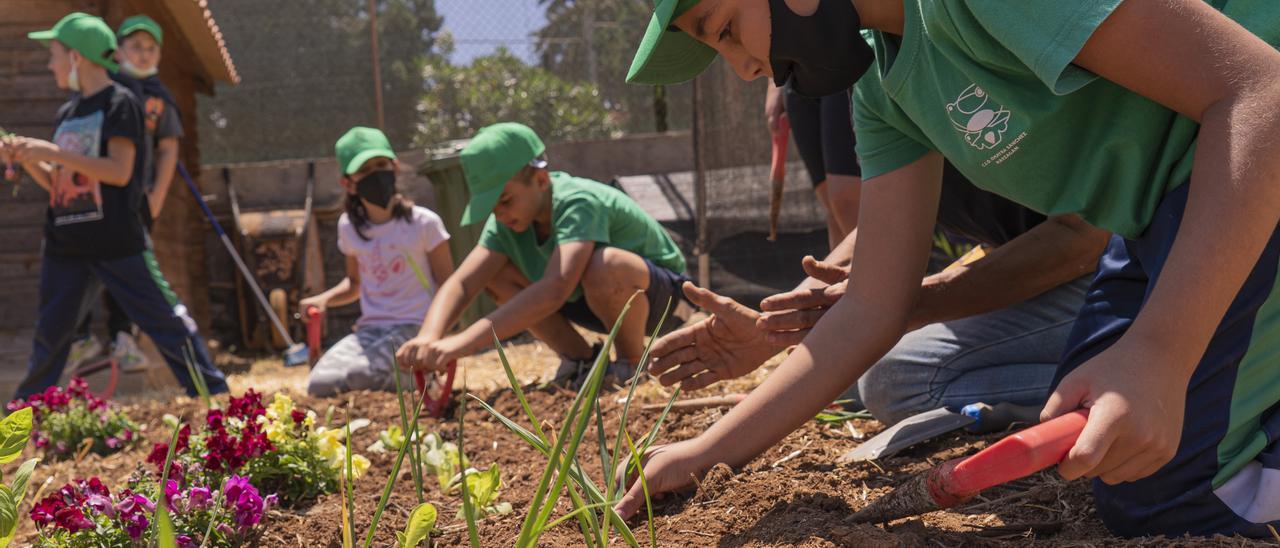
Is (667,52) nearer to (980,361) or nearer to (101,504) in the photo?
(980,361)

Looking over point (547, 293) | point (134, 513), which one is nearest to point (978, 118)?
point (134, 513)

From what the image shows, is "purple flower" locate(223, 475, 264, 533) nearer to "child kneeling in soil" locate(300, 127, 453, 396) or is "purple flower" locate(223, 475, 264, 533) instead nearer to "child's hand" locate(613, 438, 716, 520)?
"child's hand" locate(613, 438, 716, 520)

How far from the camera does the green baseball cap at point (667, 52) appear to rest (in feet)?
5.32

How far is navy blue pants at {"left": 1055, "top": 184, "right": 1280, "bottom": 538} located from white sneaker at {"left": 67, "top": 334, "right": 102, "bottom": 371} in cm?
551

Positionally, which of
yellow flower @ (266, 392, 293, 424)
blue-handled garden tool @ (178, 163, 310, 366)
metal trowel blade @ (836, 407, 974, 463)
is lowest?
blue-handled garden tool @ (178, 163, 310, 366)

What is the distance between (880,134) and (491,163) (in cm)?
192

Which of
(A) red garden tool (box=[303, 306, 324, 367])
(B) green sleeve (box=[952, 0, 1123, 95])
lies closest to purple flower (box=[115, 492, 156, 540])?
(B) green sleeve (box=[952, 0, 1123, 95])

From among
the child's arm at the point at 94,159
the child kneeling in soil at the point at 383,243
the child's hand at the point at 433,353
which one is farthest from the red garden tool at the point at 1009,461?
the child's arm at the point at 94,159

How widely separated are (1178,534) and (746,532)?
606mm

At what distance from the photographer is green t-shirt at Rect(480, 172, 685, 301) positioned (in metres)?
3.64

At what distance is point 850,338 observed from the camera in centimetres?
181

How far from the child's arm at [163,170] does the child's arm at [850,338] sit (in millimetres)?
4270

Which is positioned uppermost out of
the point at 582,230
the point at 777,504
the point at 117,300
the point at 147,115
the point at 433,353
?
the point at 147,115

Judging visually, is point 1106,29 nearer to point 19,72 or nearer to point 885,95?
point 885,95
